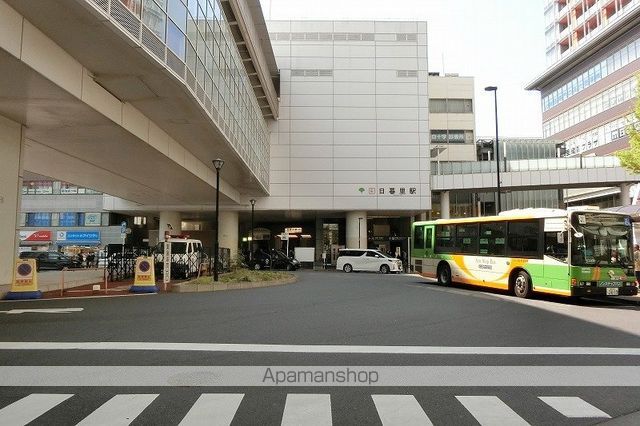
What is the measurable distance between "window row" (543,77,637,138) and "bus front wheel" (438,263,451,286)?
3701 cm

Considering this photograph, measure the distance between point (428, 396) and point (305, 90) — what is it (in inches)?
1750

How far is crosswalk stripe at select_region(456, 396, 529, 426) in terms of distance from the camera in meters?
4.56

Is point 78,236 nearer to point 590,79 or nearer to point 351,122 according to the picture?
point 351,122

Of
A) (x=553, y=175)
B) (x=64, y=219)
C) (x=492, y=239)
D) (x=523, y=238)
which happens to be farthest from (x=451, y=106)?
(x=64, y=219)

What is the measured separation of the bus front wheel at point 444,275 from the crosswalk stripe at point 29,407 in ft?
58.5

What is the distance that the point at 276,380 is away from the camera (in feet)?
19.4

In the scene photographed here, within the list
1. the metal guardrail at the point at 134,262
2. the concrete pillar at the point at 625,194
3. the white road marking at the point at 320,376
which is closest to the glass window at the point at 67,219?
the metal guardrail at the point at 134,262

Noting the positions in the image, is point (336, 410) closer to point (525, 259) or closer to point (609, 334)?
point (609, 334)

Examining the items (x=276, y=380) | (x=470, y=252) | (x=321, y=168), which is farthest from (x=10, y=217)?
(x=321, y=168)

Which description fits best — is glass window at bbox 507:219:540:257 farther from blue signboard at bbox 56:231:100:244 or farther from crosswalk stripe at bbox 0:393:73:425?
blue signboard at bbox 56:231:100:244

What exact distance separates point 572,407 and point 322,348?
12.3ft

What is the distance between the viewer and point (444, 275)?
21344 millimetres

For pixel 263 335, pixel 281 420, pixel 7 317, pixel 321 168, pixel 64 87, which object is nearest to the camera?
pixel 281 420

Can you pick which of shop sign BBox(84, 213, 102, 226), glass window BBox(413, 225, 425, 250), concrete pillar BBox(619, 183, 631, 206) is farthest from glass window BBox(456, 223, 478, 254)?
shop sign BBox(84, 213, 102, 226)
